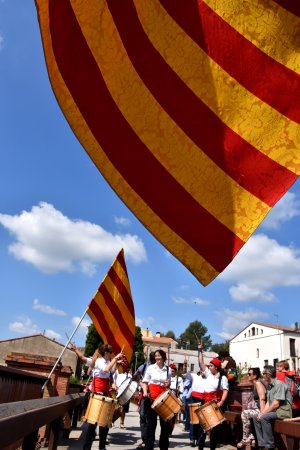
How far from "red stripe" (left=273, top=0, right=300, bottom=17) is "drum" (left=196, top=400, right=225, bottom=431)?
19.9 feet

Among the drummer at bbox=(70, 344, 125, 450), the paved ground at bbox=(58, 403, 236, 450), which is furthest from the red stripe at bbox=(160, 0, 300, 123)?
the paved ground at bbox=(58, 403, 236, 450)

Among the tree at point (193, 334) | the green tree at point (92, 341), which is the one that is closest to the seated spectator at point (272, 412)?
the green tree at point (92, 341)

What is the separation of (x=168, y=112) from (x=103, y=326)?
8519 millimetres

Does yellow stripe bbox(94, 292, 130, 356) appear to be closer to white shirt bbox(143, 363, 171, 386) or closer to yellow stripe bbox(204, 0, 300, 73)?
white shirt bbox(143, 363, 171, 386)

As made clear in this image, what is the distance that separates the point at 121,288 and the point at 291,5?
29.1ft

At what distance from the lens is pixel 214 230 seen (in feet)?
11.2

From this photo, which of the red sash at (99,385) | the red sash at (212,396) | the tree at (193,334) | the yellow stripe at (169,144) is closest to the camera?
the yellow stripe at (169,144)

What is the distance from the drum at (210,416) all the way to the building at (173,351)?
72179 mm

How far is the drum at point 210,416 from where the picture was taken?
742 cm

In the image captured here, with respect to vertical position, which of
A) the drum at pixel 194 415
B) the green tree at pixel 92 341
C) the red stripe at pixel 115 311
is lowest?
the drum at pixel 194 415

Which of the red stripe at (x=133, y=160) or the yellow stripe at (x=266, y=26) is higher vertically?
the yellow stripe at (x=266, y=26)

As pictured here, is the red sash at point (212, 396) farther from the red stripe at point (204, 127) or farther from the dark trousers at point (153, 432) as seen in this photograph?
the red stripe at point (204, 127)

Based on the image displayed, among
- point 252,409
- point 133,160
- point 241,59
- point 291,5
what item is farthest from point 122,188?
point 252,409

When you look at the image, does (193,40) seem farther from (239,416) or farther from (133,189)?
(239,416)
